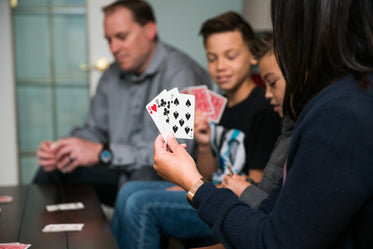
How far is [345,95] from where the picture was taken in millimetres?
843

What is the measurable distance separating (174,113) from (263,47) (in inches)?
20.1

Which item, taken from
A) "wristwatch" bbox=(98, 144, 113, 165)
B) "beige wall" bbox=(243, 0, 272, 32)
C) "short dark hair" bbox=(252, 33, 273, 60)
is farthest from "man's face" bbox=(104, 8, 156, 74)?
"short dark hair" bbox=(252, 33, 273, 60)

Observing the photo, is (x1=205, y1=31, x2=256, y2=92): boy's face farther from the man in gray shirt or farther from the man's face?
the man's face

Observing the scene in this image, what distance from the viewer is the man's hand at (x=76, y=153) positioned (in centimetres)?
230

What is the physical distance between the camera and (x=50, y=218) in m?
1.48

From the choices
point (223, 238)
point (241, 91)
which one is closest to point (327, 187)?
point (223, 238)

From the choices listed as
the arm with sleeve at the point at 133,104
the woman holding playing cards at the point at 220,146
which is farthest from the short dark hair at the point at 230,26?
the arm with sleeve at the point at 133,104

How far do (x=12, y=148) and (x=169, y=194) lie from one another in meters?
2.07

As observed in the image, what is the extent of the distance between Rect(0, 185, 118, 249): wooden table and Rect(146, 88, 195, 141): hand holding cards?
0.40m

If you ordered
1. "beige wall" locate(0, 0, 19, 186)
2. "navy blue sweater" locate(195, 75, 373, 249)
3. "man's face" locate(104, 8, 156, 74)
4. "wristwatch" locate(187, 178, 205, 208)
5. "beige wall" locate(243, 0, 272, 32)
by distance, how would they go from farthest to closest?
1. "beige wall" locate(0, 0, 19, 186)
2. "beige wall" locate(243, 0, 272, 32)
3. "man's face" locate(104, 8, 156, 74)
4. "wristwatch" locate(187, 178, 205, 208)
5. "navy blue sweater" locate(195, 75, 373, 249)

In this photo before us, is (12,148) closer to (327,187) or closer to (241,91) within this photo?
(241,91)

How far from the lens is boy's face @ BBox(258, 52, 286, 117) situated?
53.9 inches

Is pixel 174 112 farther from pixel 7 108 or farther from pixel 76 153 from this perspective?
pixel 7 108

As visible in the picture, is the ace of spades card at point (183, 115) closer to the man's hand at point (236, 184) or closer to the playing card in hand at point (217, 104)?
the man's hand at point (236, 184)
